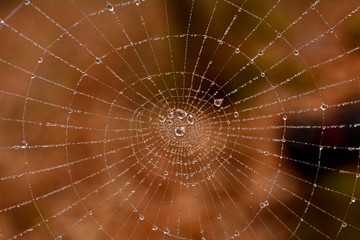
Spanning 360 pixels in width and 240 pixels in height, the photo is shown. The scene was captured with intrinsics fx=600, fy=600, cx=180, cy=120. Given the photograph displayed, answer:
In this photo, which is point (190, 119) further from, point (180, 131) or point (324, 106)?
point (324, 106)

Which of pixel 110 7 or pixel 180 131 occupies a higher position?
pixel 110 7

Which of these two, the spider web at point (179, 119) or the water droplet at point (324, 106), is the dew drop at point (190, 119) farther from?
the water droplet at point (324, 106)

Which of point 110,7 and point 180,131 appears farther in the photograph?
point 180,131

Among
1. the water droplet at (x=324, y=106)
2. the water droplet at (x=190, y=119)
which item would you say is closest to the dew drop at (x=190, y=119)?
the water droplet at (x=190, y=119)

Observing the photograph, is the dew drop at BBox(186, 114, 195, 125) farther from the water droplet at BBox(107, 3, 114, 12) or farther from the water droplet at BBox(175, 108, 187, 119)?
the water droplet at BBox(107, 3, 114, 12)

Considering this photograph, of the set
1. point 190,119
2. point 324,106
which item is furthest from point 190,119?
point 324,106

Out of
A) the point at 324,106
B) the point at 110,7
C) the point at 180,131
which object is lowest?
the point at 180,131

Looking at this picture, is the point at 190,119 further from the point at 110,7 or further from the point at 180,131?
the point at 110,7

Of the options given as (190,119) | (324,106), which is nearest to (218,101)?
(190,119)

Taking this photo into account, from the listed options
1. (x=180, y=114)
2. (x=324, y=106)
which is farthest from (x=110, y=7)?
(x=324, y=106)
